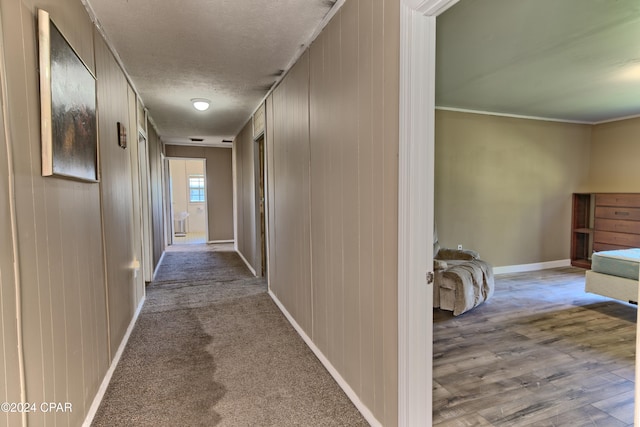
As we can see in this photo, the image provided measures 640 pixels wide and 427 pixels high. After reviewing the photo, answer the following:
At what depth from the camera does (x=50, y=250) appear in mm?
1390

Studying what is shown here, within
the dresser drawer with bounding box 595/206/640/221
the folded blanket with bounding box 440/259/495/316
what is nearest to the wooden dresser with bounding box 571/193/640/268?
the dresser drawer with bounding box 595/206/640/221

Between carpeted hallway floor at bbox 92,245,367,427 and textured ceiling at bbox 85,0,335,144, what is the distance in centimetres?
249

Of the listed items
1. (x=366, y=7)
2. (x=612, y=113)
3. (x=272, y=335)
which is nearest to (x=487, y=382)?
(x=272, y=335)

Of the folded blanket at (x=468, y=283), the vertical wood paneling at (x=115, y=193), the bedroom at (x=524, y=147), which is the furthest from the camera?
the folded blanket at (x=468, y=283)

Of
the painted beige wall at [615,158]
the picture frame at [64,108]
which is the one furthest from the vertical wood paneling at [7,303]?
the painted beige wall at [615,158]

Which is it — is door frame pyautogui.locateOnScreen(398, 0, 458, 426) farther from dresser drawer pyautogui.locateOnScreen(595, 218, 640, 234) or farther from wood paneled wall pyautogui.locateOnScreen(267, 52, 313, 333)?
dresser drawer pyautogui.locateOnScreen(595, 218, 640, 234)

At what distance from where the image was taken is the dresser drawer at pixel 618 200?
15.9 ft

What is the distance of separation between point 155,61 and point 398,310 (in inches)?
119

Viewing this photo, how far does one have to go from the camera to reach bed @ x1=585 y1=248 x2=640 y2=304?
338 centimetres

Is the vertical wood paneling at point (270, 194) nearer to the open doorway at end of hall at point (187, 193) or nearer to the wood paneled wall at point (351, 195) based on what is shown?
the wood paneled wall at point (351, 195)

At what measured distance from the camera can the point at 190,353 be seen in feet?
8.53

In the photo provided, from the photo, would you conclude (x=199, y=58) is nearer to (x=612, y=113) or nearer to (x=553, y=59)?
(x=553, y=59)

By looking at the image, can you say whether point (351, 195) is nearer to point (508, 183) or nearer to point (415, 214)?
point (415, 214)

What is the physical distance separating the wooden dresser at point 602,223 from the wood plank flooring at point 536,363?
176cm
